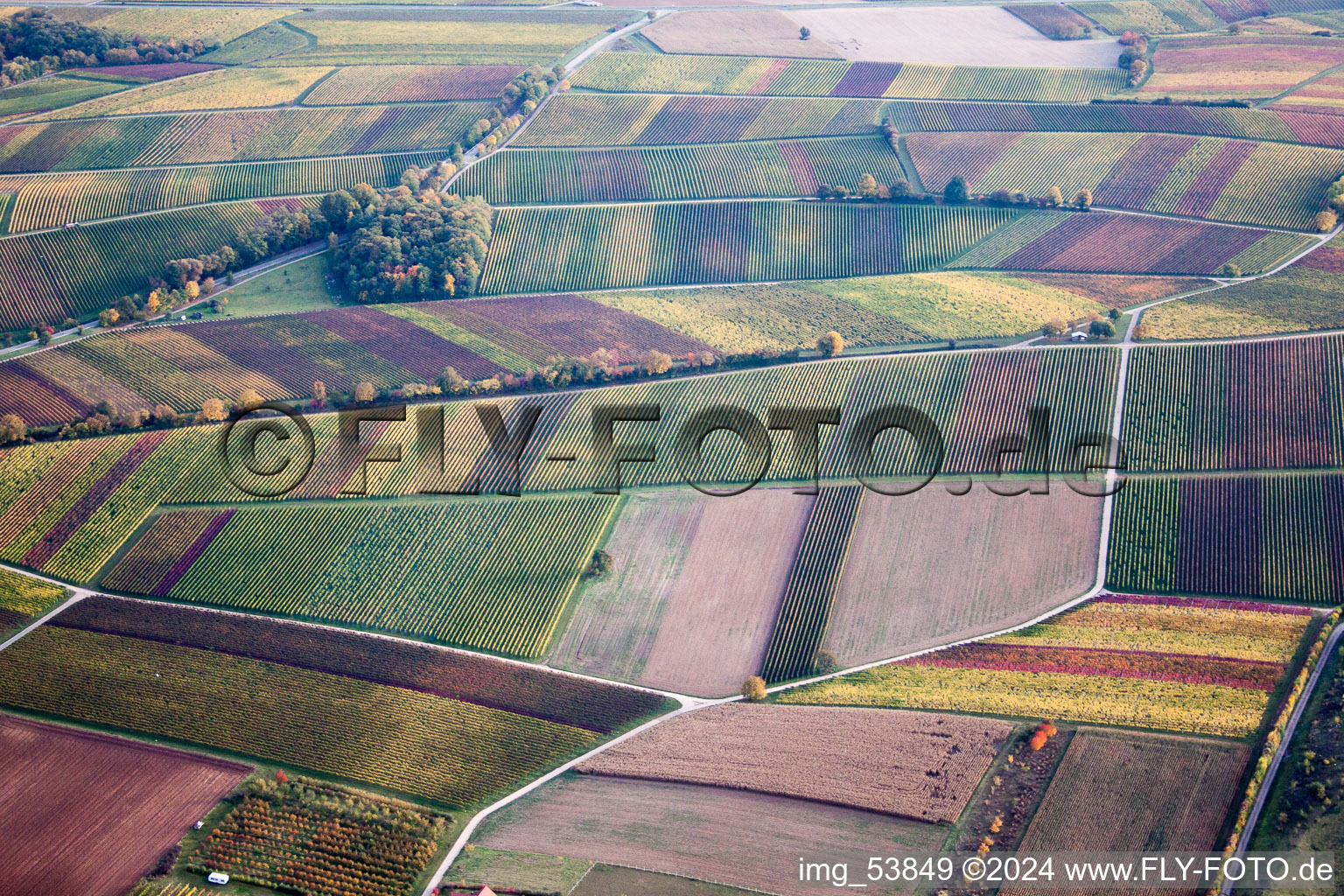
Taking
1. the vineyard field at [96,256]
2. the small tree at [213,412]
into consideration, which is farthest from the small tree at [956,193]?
the small tree at [213,412]

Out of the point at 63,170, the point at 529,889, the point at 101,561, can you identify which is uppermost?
the point at 63,170

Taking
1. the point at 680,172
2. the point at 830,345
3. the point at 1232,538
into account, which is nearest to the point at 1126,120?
the point at 680,172

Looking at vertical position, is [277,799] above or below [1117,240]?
below

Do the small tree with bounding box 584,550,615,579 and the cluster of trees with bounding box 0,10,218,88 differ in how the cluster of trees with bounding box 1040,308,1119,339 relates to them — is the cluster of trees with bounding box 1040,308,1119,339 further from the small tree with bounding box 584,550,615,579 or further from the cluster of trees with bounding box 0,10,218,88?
the cluster of trees with bounding box 0,10,218,88

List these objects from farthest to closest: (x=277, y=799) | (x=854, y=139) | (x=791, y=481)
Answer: (x=854, y=139)
(x=791, y=481)
(x=277, y=799)

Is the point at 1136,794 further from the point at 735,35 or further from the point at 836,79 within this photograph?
the point at 735,35

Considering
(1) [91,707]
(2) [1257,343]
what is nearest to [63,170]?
(1) [91,707]

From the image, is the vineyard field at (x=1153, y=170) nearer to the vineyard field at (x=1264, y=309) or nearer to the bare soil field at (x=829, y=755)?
the vineyard field at (x=1264, y=309)

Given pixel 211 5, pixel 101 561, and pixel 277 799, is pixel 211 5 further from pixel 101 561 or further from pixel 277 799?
pixel 277 799
